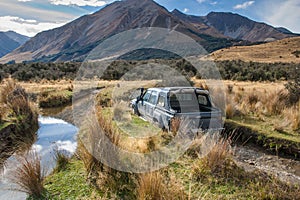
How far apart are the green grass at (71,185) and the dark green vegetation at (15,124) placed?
225cm

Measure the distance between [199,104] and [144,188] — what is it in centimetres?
530

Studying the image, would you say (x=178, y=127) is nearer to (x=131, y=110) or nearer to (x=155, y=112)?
(x=155, y=112)

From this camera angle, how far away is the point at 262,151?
7.10 metres

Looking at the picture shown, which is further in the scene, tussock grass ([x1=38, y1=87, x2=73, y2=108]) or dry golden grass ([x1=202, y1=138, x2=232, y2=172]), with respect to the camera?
tussock grass ([x1=38, y1=87, x2=73, y2=108])

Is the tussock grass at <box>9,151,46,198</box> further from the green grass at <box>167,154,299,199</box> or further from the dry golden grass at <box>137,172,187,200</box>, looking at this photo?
the green grass at <box>167,154,299,199</box>

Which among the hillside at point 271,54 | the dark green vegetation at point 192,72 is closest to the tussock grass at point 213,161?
the dark green vegetation at point 192,72

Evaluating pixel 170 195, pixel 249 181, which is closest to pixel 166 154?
pixel 249 181

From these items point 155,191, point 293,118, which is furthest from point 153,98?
point 155,191

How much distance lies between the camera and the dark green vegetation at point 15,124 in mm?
7311

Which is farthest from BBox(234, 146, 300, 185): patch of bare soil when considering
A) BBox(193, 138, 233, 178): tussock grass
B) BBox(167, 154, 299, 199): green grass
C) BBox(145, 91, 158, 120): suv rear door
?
BBox(145, 91, 158, 120): suv rear door

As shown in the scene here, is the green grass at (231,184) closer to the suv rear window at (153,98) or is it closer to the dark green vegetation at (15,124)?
the suv rear window at (153,98)

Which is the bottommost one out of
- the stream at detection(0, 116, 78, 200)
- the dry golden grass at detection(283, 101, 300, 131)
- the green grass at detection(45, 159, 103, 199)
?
the stream at detection(0, 116, 78, 200)

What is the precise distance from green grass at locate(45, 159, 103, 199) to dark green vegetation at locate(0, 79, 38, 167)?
7.38 feet

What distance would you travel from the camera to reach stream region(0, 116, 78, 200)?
15.7ft
